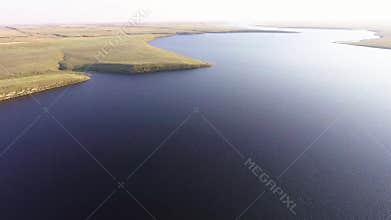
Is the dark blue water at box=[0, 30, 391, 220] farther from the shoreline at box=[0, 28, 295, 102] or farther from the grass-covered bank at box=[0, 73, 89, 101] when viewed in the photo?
the shoreline at box=[0, 28, 295, 102]

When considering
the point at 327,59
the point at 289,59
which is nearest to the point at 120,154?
the point at 289,59

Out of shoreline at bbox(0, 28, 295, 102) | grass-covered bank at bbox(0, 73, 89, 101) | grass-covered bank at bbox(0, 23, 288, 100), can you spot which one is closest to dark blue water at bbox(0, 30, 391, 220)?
grass-covered bank at bbox(0, 73, 89, 101)

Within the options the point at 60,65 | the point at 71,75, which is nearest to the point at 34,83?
the point at 71,75

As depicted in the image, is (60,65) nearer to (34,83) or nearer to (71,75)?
(71,75)

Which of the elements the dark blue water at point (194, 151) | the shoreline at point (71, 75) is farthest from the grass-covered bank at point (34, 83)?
the dark blue water at point (194, 151)

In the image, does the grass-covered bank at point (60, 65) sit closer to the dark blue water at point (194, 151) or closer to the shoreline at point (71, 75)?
the shoreline at point (71, 75)

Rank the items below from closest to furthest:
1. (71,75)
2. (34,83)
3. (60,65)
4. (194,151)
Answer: (194,151), (34,83), (71,75), (60,65)

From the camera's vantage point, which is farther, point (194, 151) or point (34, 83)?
point (34, 83)

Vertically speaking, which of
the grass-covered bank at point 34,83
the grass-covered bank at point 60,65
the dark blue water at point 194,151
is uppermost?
the grass-covered bank at point 60,65
